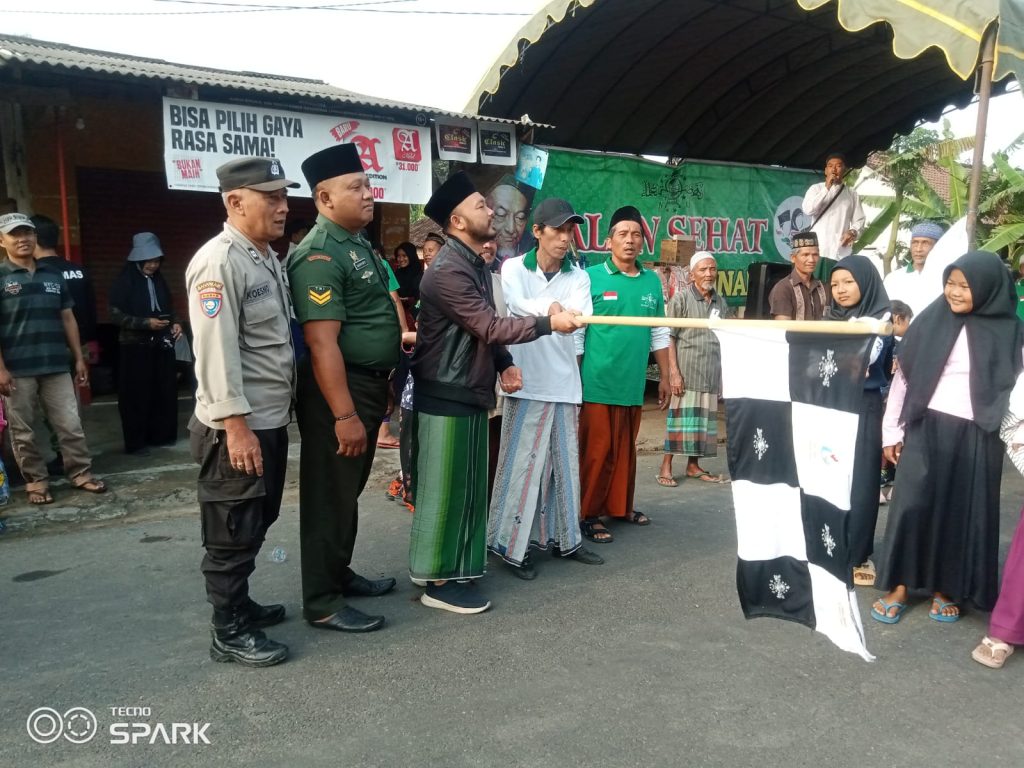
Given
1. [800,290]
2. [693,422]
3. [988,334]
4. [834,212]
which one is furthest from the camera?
[834,212]

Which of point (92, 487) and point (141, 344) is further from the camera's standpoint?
point (141, 344)

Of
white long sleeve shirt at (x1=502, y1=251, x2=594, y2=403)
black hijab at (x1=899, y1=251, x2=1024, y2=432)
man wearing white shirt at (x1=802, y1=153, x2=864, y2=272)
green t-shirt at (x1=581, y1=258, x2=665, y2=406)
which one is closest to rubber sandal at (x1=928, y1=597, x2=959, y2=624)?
black hijab at (x1=899, y1=251, x2=1024, y2=432)

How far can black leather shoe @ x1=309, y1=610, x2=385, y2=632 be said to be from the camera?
344cm

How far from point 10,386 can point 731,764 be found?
4685 mm

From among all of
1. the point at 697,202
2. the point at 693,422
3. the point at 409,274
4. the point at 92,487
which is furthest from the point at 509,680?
the point at 697,202

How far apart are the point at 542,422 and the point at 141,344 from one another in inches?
159

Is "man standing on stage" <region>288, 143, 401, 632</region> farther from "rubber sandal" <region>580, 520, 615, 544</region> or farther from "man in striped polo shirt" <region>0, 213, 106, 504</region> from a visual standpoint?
"man in striped polo shirt" <region>0, 213, 106, 504</region>

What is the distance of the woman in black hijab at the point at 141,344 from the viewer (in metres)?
6.58

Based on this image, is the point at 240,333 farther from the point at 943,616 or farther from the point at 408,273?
the point at 408,273

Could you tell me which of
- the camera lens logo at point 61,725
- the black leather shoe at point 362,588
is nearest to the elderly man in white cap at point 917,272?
the black leather shoe at point 362,588

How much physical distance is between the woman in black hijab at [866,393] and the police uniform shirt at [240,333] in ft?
7.99

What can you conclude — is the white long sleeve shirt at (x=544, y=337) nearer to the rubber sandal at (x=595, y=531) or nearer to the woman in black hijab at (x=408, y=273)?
the rubber sandal at (x=595, y=531)

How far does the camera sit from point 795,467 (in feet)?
9.18

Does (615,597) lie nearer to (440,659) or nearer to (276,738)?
(440,659)
